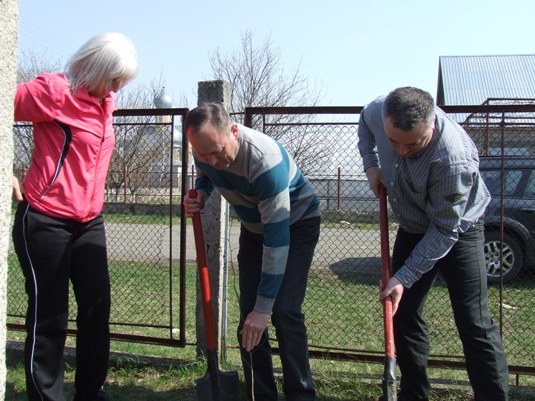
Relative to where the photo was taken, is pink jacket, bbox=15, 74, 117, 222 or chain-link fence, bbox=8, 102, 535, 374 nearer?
pink jacket, bbox=15, 74, 117, 222

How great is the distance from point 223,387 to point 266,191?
1338 mm

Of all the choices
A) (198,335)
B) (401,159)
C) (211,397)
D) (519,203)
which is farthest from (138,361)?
(519,203)

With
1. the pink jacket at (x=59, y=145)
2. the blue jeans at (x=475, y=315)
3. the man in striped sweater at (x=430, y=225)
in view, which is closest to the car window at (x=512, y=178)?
the man in striped sweater at (x=430, y=225)

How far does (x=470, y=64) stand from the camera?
28.2 meters

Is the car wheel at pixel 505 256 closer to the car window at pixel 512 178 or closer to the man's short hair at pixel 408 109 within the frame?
the car window at pixel 512 178

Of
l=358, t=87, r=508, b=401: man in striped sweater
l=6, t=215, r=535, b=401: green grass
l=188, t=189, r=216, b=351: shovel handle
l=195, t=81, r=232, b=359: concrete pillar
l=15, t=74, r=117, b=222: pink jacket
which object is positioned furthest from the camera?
l=195, t=81, r=232, b=359: concrete pillar

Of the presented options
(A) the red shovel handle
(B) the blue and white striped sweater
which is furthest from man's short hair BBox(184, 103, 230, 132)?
(A) the red shovel handle

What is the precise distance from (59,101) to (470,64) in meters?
28.7

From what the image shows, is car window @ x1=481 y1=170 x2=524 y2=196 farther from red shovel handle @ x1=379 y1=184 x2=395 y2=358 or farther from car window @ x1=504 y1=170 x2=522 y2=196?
red shovel handle @ x1=379 y1=184 x2=395 y2=358

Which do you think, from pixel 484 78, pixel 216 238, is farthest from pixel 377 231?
pixel 484 78

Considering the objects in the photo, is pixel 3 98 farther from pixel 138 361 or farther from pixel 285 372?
pixel 138 361

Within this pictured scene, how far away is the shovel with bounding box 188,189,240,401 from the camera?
2.84m

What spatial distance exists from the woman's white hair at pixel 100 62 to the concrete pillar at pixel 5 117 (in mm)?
694

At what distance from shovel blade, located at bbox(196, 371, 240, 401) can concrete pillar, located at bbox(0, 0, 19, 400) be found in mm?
1449
